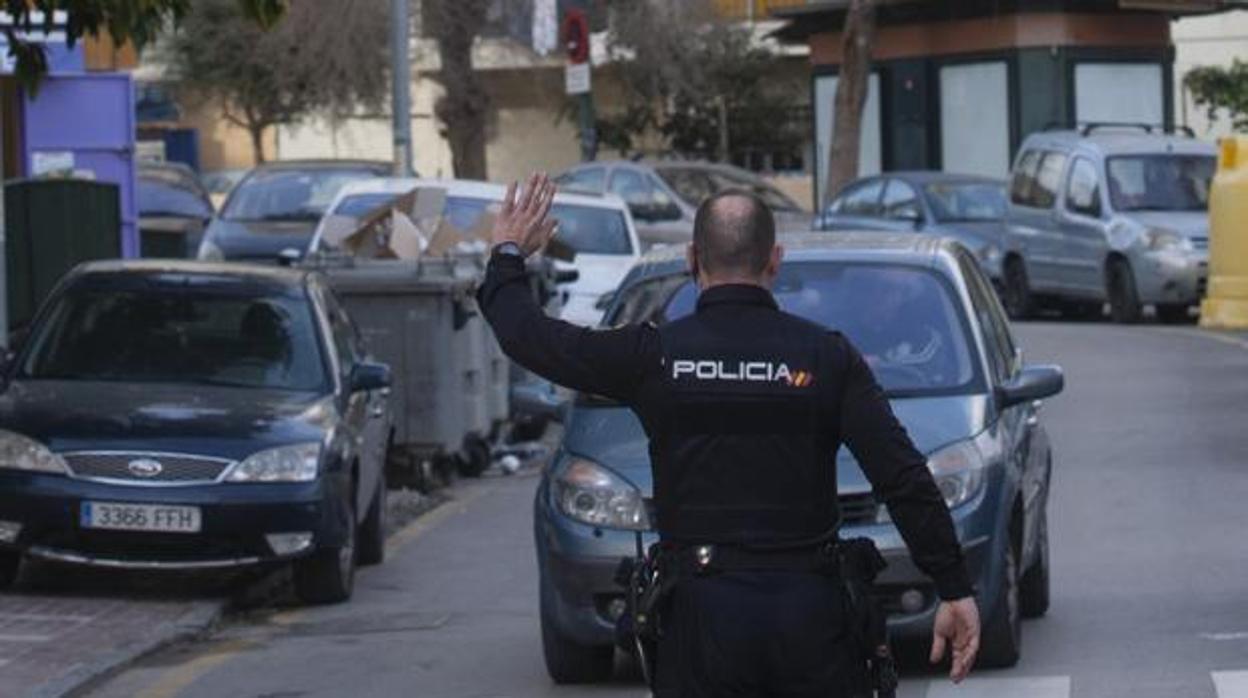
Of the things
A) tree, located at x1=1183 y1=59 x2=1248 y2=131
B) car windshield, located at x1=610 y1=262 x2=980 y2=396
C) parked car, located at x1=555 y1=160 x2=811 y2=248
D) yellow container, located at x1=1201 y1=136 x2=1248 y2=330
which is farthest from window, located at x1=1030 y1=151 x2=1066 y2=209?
car windshield, located at x1=610 y1=262 x2=980 y2=396

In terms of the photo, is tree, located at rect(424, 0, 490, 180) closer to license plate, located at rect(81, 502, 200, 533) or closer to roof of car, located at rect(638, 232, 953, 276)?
license plate, located at rect(81, 502, 200, 533)

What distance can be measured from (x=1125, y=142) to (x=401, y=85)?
25.7 ft

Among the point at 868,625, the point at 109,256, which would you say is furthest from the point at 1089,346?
the point at 868,625

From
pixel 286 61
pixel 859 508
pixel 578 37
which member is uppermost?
pixel 286 61

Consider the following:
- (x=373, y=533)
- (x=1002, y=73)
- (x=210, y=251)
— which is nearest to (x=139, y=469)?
(x=373, y=533)

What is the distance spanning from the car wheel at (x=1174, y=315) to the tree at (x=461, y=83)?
41.7ft

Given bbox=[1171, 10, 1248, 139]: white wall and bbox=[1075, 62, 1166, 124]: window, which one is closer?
bbox=[1075, 62, 1166, 124]: window

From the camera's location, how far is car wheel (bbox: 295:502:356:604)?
12.8 m

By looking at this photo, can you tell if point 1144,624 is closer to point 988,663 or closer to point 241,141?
point 988,663

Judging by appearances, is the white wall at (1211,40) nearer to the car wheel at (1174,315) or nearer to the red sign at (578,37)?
Answer: the red sign at (578,37)

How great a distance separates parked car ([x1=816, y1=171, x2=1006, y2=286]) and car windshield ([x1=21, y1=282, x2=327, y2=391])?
17431mm

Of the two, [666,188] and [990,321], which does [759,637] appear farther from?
[666,188]

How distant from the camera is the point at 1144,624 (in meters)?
11.1

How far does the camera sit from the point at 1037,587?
11336 millimetres
